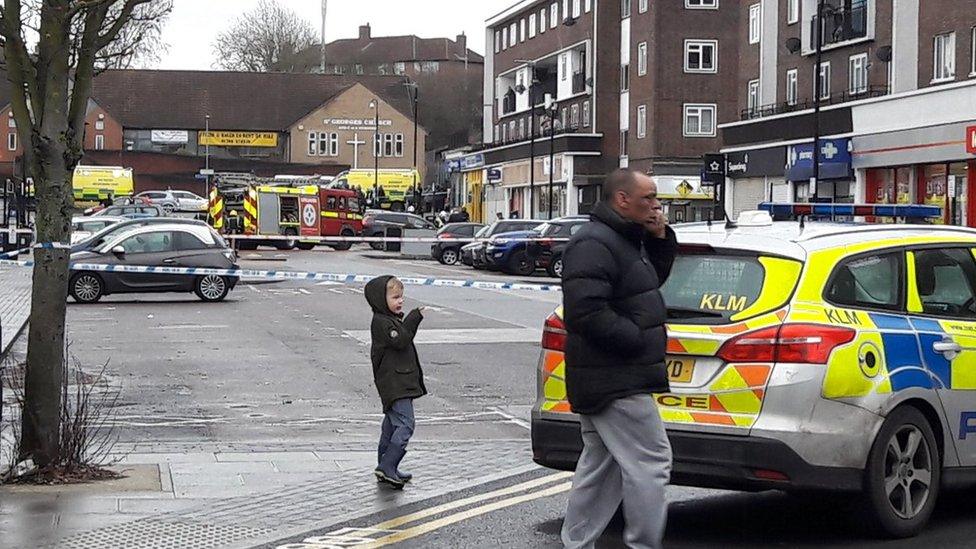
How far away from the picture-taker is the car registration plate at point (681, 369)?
25.2ft

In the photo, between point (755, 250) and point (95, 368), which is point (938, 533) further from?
point (95, 368)

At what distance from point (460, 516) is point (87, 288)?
2207cm

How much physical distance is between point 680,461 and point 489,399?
7.85 m

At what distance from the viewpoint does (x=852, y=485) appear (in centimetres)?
758

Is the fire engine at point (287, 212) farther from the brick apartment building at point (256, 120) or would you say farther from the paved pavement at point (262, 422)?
the brick apartment building at point (256, 120)

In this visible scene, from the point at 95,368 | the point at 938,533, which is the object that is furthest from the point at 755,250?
the point at 95,368

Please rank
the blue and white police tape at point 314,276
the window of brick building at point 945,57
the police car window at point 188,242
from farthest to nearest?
the window of brick building at point 945,57, the police car window at point 188,242, the blue and white police tape at point 314,276

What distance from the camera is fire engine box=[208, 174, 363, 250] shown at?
60156 millimetres

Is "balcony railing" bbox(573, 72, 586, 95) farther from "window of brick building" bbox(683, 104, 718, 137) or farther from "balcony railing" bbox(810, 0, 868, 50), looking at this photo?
"balcony railing" bbox(810, 0, 868, 50)

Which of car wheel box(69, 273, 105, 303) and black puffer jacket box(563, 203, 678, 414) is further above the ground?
black puffer jacket box(563, 203, 678, 414)

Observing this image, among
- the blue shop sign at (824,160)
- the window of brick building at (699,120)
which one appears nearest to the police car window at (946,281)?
the blue shop sign at (824,160)

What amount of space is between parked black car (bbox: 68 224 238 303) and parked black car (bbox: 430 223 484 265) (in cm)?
1992

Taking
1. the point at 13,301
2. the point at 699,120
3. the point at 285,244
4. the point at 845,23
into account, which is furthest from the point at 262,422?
the point at 699,120

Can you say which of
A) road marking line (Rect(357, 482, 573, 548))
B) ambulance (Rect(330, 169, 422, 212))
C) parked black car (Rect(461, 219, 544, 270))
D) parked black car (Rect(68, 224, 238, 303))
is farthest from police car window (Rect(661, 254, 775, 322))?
ambulance (Rect(330, 169, 422, 212))
